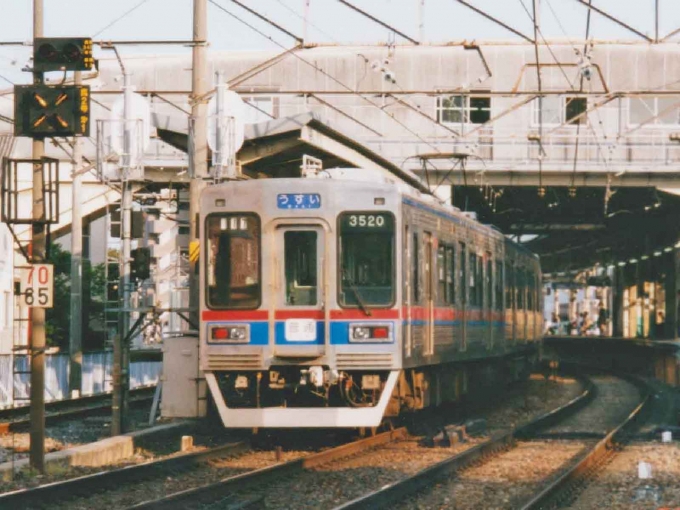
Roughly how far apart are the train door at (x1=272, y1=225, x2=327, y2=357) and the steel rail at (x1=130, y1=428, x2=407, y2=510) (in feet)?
3.88

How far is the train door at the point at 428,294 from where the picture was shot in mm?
16312

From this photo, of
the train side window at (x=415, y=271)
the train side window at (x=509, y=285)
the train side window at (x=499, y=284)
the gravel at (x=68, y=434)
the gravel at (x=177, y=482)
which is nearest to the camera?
the gravel at (x=177, y=482)

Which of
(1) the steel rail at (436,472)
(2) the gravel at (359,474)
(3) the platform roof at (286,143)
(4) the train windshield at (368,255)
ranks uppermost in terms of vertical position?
(3) the platform roof at (286,143)

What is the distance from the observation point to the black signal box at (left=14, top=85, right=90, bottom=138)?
1288 cm

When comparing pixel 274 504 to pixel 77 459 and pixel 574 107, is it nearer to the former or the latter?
pixel 77 459

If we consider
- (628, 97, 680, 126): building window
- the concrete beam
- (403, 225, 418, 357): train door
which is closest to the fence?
the concrete beam

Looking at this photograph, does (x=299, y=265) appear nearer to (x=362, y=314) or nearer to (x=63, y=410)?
(x=362, y=314)

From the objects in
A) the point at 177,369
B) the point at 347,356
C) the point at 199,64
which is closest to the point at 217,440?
the point at 177,369

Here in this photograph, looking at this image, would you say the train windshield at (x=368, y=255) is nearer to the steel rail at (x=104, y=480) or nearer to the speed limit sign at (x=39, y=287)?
the steel rail at (x=104, y=480)

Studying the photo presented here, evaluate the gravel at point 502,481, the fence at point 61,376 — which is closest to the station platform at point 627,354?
the fence at point 61,376

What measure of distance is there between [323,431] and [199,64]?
4.88m

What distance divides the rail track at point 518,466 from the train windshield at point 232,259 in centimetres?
290

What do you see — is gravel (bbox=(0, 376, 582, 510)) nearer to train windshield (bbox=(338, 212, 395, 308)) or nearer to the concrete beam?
train windshield (bbox=(338, 212, 395, 308))

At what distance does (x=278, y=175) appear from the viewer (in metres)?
20.6
